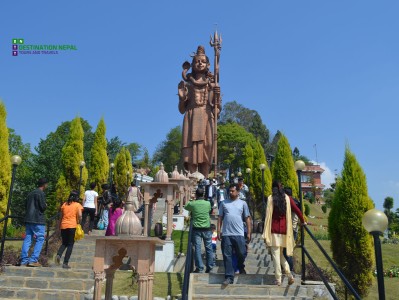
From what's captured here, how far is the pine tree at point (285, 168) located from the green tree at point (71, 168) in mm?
10187

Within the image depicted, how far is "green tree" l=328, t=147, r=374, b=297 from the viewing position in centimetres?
1096

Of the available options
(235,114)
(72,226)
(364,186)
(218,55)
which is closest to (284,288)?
(72,226)

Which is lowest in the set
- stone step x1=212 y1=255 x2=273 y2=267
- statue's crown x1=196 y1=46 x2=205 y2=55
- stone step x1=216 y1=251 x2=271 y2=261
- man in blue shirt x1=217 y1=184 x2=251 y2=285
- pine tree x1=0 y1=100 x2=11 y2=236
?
stone step x1=212 y1=255 x2=273 y2=267

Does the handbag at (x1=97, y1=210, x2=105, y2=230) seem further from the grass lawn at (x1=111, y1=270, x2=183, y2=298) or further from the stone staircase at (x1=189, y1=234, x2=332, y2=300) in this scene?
the stone staircase at (x1=189, y1=234, x2=332, y2=300)

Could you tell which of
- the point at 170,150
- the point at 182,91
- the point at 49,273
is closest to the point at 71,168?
the point at 182,91

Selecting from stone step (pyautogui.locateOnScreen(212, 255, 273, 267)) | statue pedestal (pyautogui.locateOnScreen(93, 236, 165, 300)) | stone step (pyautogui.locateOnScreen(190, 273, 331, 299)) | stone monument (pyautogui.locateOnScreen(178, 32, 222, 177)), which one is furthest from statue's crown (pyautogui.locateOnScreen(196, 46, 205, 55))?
statue pedestal (pyautogui.locateOnScreen(93, 236, 165, 300))

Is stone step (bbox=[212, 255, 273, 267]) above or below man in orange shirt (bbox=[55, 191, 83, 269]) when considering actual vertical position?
below

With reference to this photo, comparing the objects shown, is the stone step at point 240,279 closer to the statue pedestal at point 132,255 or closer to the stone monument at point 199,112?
the statue pedestal at point 132,255

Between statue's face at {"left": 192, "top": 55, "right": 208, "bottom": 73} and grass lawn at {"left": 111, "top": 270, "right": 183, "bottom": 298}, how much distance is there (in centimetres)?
1674

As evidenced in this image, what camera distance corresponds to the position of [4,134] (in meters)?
16.3

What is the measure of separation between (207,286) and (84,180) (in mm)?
16447

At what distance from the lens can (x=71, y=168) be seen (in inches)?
843

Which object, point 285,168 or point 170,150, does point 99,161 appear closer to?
point 285,168

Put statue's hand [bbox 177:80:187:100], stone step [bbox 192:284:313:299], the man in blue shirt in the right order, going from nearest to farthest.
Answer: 1. stone step [bbox 192:284:313:299]
2. the man in blue shirt
3. statue's hand [bbox 177:80:187:100]
